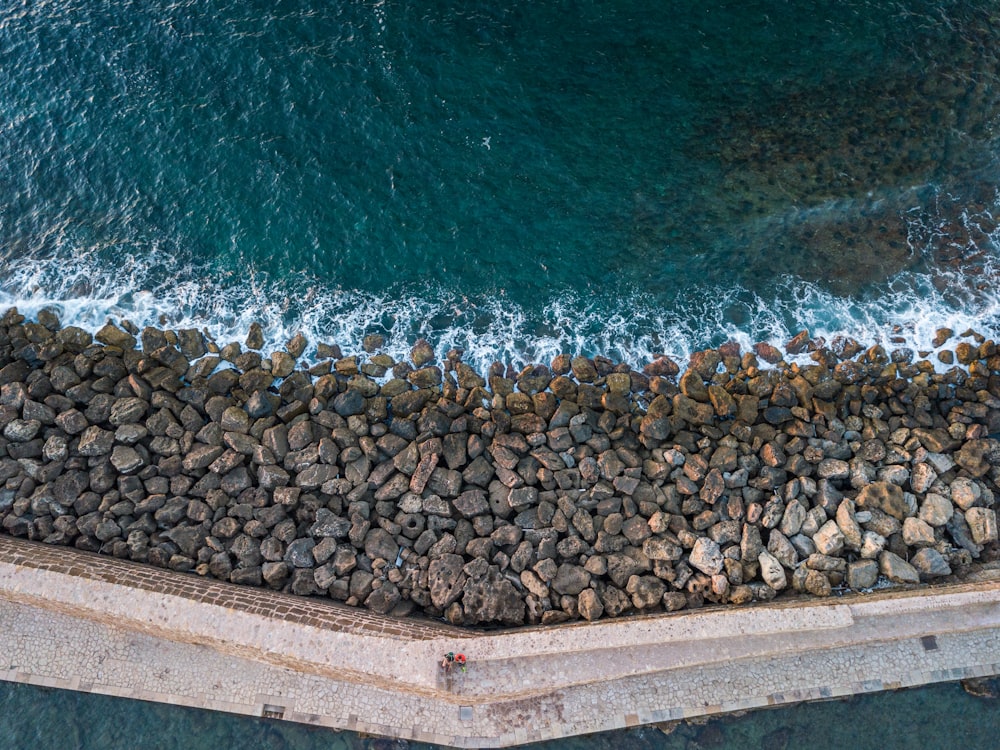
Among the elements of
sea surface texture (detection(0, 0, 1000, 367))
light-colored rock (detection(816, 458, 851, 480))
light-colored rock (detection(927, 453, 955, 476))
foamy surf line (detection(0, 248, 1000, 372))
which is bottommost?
light-colored rock (detection(816, 458, 851, 480))

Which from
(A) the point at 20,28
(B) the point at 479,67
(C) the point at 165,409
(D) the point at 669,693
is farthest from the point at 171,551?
(A) the point at 20,28

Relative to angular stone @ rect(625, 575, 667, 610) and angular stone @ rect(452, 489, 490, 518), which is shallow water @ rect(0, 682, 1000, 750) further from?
angular stone @ rect(452, 489, 490, 518)

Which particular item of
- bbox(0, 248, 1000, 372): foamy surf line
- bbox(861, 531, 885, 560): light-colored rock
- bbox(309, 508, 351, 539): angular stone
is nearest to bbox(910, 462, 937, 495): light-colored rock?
bbox(861, 531, 885, 560): light-colored rock

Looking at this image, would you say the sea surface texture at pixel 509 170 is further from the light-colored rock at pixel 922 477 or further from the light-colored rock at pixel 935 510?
the light-colored rock at pixel 935 510

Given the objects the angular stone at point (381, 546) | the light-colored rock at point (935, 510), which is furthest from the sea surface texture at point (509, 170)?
the angular stone at point (381, 546)

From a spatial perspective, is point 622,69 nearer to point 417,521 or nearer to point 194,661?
point 417,521

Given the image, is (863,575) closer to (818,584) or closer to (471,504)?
(818,584)
